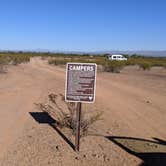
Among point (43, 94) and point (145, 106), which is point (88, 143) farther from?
point (43, 94)

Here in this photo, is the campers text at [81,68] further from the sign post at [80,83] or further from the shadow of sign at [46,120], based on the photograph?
the shadow of sign at [46,120]

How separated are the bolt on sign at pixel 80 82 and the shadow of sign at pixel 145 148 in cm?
152

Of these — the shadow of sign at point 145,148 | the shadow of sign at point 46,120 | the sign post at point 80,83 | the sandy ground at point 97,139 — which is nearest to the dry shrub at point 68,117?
the shadow of sign at point 46,120

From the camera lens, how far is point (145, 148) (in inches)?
374

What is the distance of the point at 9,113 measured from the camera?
44.9 ft

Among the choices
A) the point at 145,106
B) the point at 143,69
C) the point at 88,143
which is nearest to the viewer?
the point at 88,143

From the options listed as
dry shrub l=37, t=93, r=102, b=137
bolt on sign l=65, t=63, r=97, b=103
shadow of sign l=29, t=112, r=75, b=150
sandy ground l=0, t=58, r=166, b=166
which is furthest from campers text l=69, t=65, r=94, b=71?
dry shrub l=37, t=93, r=102, b=137

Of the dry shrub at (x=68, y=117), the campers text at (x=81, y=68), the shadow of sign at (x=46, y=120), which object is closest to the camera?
the campers text at (x=81, y=68)

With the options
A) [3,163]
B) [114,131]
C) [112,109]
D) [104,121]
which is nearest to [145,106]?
[112,109]

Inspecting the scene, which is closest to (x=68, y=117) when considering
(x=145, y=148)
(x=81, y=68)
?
(x=145, y=148)

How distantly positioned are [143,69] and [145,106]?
36663 mm

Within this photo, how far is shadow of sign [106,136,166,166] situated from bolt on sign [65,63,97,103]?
152 centimetres

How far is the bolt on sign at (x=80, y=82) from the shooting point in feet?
28.7

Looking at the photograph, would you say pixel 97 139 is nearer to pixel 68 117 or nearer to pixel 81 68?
pixel 68 117
